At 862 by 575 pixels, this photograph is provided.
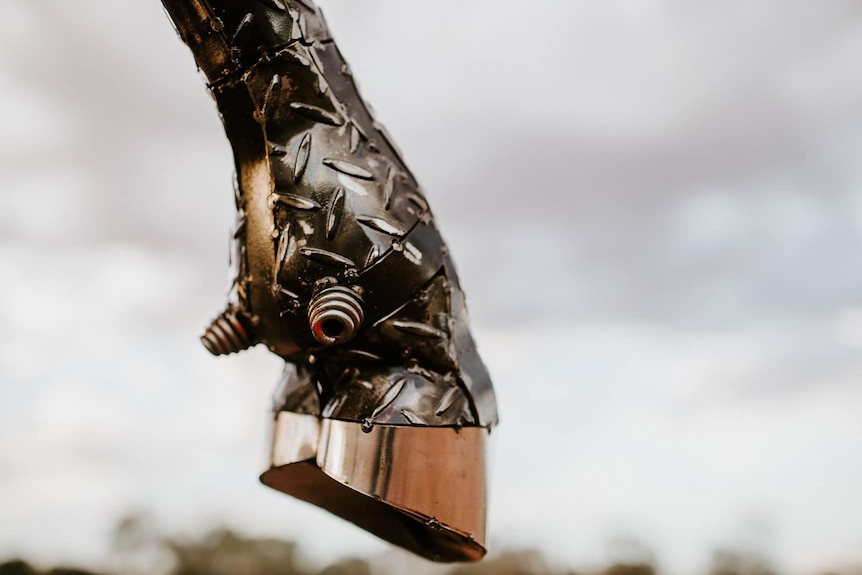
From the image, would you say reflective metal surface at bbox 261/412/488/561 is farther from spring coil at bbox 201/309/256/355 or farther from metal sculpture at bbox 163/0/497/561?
spring coil at bbox 201/309/256/355

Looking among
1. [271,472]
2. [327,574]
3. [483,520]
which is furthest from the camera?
[327,574]

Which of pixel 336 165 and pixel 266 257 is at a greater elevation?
pixel 336 165

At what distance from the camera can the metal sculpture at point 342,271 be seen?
5.61ft

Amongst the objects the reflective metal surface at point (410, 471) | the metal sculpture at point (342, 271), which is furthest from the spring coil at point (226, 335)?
the reflective metal surface at point (410, 471)

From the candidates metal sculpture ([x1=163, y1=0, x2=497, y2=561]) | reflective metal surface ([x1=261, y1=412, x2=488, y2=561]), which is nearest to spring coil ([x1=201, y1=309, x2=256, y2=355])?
metal sculpture ([x1=163, y1=0, x2=497, y2=561])

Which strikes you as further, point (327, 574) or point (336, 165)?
point (327, 574)

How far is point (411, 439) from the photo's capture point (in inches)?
68.3

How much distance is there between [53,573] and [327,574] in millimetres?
2128

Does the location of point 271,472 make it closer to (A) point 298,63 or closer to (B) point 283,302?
(B) point 283,302

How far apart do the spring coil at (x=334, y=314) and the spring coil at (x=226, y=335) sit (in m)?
0.30

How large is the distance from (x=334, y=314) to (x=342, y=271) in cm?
12

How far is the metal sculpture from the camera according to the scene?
5.61 feet

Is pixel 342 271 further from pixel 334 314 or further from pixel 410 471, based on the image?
pixel 410 471

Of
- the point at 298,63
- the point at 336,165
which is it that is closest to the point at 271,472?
the point at 336,165
